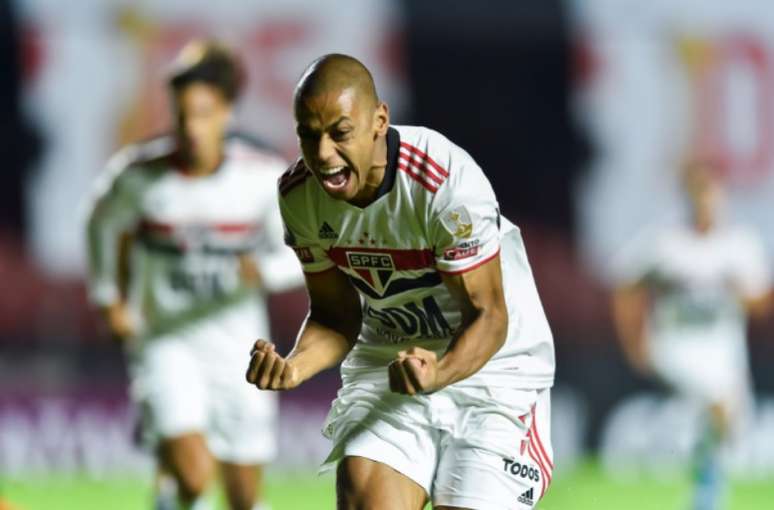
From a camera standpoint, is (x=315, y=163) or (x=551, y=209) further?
(x=551, y=209)

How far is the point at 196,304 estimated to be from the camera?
23.6ft

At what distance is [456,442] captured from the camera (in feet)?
14.5

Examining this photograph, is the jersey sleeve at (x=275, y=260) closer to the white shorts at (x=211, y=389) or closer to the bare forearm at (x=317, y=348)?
the white shorts at (x=211, y=389)

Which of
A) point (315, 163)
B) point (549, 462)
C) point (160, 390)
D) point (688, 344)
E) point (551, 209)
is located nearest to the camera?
point (315, 163)

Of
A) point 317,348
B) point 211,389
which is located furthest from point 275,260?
point 317,348

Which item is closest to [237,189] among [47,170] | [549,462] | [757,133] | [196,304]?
[196,304]

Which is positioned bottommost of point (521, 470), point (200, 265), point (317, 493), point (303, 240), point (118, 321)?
point (317, 493)

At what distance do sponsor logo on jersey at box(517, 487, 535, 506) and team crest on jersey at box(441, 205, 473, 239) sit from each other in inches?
28.2

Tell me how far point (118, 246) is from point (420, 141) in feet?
10.7

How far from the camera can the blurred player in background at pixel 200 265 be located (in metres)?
7.02

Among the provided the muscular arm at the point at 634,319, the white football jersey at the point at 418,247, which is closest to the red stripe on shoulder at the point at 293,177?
the white football jersey at the point at 418,247

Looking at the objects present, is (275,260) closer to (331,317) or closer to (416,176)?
(331,317)

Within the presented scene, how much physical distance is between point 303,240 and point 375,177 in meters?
0.29

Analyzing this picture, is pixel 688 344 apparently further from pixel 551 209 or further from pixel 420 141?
pixel 420 141
